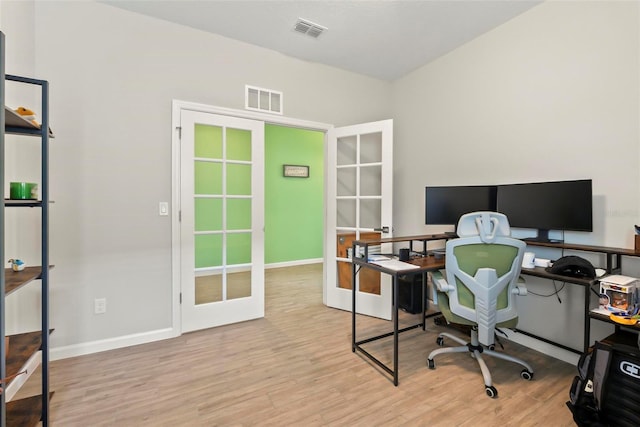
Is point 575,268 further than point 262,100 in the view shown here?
No

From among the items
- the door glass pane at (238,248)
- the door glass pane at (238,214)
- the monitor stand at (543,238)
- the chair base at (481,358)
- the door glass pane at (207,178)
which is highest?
the door glass pane at (207,178)

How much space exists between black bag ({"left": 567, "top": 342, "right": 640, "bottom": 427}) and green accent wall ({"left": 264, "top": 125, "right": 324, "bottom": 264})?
13.7 feet

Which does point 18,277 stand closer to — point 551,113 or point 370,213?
point 370,213

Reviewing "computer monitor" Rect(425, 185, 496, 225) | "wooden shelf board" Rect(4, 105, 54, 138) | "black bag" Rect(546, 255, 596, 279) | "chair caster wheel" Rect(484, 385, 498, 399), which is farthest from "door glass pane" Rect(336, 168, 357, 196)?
"wooden shelf board" Rect(4, 105, 54, 138)

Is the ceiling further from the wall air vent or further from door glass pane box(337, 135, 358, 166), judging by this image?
door glass pane box(337, 135, 358, 166)

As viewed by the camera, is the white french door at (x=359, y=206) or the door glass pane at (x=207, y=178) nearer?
the door glass pane at (x=207, y=178)

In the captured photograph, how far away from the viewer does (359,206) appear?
3.39 metres

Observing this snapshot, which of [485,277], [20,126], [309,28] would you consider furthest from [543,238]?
[20,126]

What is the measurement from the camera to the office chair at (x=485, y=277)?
195 centimetres

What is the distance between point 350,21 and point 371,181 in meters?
1.57

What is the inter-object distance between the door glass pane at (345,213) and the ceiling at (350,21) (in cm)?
164

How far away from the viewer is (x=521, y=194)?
246 centimetres

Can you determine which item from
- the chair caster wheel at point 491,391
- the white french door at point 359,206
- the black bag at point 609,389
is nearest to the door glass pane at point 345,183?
the white french door at point 359,206

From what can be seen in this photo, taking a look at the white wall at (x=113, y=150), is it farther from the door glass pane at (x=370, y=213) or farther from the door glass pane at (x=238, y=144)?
the door glass pane at (x=370, y=213)
